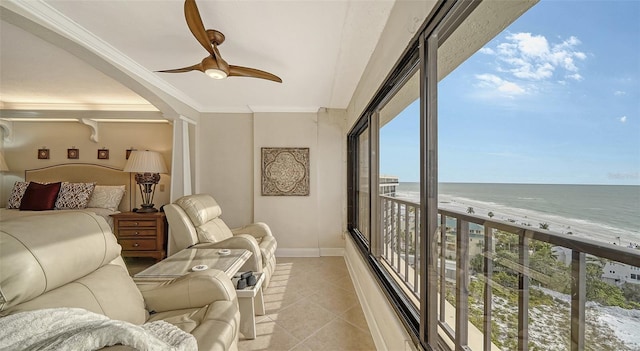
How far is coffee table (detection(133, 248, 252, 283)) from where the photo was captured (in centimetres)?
172

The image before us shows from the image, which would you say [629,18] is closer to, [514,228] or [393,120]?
[514,228]

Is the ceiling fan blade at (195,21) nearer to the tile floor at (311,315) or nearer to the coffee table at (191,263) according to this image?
the coffee table at (191,263)

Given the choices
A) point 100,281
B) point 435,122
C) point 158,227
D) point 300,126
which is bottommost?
point 158,227

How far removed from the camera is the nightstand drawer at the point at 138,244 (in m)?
3.65

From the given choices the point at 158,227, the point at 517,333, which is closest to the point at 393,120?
the point at 517,333

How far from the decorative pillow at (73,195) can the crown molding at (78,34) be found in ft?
7.42

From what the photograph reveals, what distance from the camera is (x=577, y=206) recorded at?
59cm

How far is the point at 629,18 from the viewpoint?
0.48 m

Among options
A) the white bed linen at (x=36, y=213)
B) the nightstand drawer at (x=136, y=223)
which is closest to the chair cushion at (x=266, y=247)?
the nightstand drawer at (x=136, y=223)

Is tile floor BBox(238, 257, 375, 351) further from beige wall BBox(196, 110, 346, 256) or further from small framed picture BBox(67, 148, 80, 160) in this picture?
small framed picture BBox(67, 148, 80, 160)

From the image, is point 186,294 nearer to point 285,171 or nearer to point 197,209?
point 197,209

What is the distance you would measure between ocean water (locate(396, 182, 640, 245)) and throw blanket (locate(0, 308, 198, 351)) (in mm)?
1240

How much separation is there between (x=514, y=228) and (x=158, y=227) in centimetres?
414

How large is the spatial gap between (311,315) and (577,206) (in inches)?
86.1
